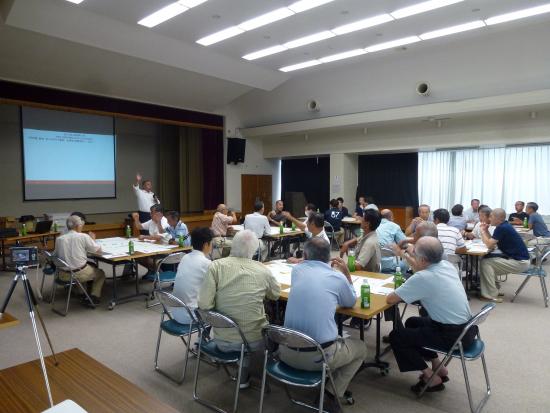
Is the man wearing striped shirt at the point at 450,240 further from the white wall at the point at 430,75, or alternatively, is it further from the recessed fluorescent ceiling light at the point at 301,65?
the recessed fluorescent ceiling light at the point at 301,65

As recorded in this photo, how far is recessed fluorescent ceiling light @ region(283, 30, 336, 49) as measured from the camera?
24.7 feet

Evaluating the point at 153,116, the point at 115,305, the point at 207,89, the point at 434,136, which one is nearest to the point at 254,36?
the point at 207,89

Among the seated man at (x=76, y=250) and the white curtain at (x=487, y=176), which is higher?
the white curtain at (x=487, y=176)

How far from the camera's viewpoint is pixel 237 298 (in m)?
2.56

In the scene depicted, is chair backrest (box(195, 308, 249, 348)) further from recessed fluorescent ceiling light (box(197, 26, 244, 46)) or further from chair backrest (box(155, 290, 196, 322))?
recessed fluorescent ceiling light (box(197, 26, 244, 46))

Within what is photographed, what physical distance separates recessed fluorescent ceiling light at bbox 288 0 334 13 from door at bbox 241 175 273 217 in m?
6.57

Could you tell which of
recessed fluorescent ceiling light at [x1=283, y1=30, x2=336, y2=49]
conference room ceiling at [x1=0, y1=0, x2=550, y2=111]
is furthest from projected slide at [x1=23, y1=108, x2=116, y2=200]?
recessed fluorescent ceiling light at [x1=283, y1=30, x2=336, y2=49]

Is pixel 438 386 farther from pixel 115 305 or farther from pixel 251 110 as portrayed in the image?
pixel 251 110

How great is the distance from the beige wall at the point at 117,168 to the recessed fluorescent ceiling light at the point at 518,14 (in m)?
9.28

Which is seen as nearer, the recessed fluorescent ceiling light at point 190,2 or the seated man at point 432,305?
the seated man at point 432,305

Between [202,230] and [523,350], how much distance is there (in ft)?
10.3

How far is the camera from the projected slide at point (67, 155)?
8969 mm

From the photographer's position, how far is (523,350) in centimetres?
357

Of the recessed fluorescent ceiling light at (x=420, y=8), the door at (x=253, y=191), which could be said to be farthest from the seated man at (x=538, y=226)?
the door at (x=253, y=191)
